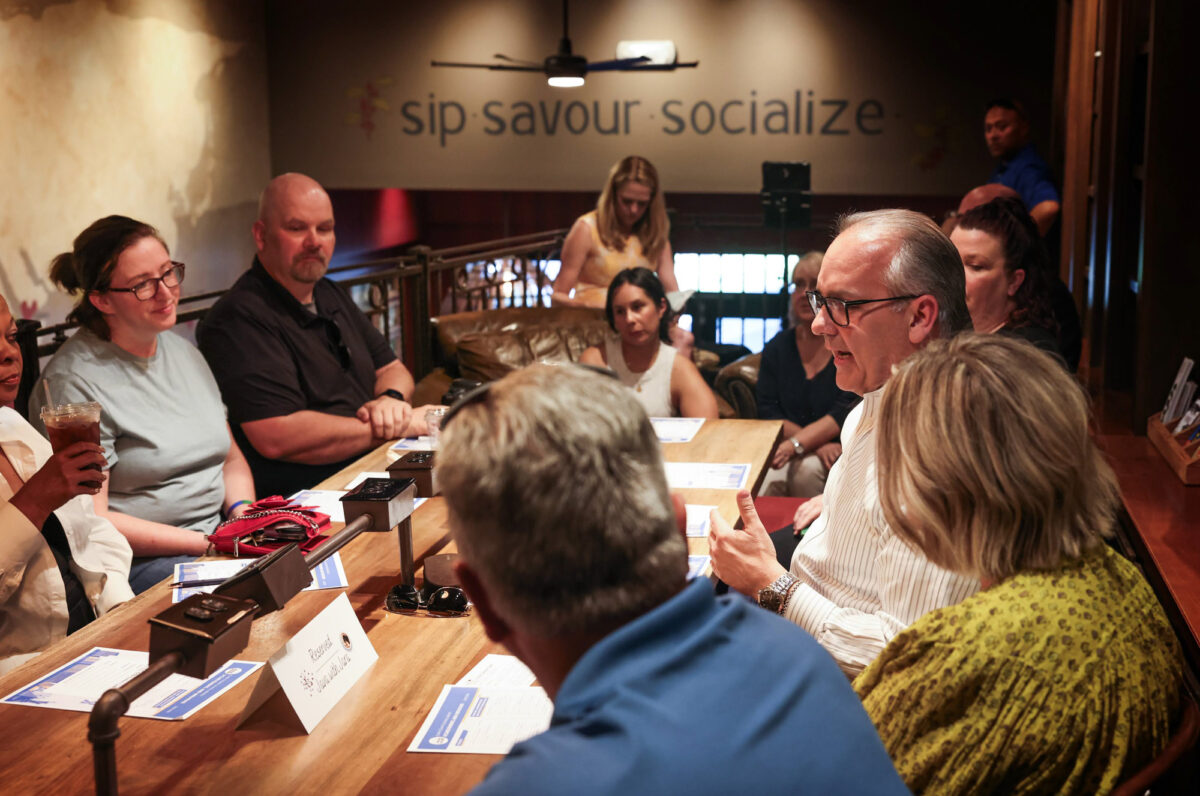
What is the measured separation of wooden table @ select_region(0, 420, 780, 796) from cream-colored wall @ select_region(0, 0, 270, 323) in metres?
4.65


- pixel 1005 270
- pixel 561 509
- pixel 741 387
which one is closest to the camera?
pixel 561 509

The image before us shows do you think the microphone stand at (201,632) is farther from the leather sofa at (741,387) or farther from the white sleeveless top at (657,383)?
the leather sofa at (741,387)

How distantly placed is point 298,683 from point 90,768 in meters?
0.27

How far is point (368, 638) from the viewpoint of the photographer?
1.80 m

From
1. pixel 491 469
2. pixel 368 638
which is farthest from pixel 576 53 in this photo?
pixel 491 469

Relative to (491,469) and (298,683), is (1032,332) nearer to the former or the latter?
(298,683)

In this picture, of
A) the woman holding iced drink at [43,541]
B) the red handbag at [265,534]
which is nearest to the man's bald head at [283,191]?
the woman holding iced drink at [43,541]

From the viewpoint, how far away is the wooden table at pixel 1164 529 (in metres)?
2.11

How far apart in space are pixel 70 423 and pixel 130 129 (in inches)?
211

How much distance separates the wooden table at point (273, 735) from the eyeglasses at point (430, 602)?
23 mm

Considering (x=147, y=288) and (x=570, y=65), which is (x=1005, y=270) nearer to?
(x=147, y=288)

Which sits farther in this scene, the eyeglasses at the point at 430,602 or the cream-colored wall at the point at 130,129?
the cream-colored wall at the point at 130,129

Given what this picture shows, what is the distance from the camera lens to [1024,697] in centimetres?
125

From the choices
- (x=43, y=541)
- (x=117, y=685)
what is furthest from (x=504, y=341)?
(x=117, y=685)
